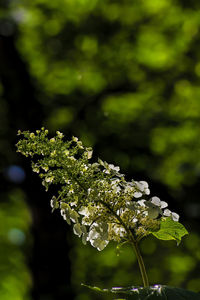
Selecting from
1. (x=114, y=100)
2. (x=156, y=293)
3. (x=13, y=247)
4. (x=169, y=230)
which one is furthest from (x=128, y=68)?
(x=156, y=293)

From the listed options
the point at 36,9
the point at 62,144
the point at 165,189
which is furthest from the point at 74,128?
the point at 62,144

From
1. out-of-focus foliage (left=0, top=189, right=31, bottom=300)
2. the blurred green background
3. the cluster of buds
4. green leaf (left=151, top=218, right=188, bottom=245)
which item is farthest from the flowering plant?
out-of-focus foliage (left=0, top=189, right=31, bottom=300)

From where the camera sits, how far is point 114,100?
304 inches

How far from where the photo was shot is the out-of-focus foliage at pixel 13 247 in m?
8.11

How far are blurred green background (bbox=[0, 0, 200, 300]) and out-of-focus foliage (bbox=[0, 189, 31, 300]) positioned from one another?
2 centimetres

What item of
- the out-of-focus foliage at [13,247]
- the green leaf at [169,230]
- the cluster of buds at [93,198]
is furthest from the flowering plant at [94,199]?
the out-of-focus foliage at [13,247]

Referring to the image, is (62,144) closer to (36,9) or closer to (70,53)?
(70,53)

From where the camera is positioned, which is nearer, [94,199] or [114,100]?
[94,199]

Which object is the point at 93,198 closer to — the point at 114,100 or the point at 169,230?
the point at 169,230

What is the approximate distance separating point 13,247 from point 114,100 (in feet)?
11.8

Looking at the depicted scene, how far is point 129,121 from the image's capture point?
763 centimetres

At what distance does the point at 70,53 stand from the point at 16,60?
1.27m

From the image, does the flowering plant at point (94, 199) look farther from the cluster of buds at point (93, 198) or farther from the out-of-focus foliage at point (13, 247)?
the out-of-focus foliage at point (13, 247)

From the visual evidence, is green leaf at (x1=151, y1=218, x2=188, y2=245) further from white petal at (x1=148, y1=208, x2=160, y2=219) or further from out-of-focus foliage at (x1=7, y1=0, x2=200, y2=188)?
out-of-focus foliage at (x1=7, y1=0, x2=200, y2=188)
